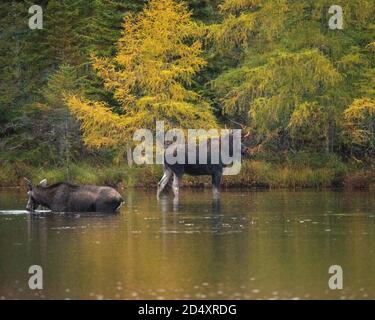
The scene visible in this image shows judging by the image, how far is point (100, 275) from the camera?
15.4 meters

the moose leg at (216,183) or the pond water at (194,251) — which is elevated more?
the moose leg at (216,183)

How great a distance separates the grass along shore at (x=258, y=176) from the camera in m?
Result: 39.4

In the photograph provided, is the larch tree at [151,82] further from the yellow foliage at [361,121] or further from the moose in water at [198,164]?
the moose in water at [198,164]

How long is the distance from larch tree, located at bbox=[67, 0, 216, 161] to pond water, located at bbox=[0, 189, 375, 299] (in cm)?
1508

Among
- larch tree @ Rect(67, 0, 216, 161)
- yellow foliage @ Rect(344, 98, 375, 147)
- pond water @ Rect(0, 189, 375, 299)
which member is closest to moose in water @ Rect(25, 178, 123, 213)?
pond water @ Rect(0, 189, 375, 299)

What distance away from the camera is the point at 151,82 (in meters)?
43.0

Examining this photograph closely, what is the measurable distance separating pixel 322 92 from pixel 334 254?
2489cm

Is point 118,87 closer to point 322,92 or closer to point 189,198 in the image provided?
point 322,92

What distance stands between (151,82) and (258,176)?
6489 millimetres

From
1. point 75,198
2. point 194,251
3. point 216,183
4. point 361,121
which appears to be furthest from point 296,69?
point 194,251

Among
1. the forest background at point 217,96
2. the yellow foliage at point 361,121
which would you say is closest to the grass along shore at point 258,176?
the forest background at point 217,96

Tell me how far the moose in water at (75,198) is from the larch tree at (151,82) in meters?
16.4

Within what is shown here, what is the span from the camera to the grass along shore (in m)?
39.4

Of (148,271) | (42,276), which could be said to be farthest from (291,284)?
(42,276)
